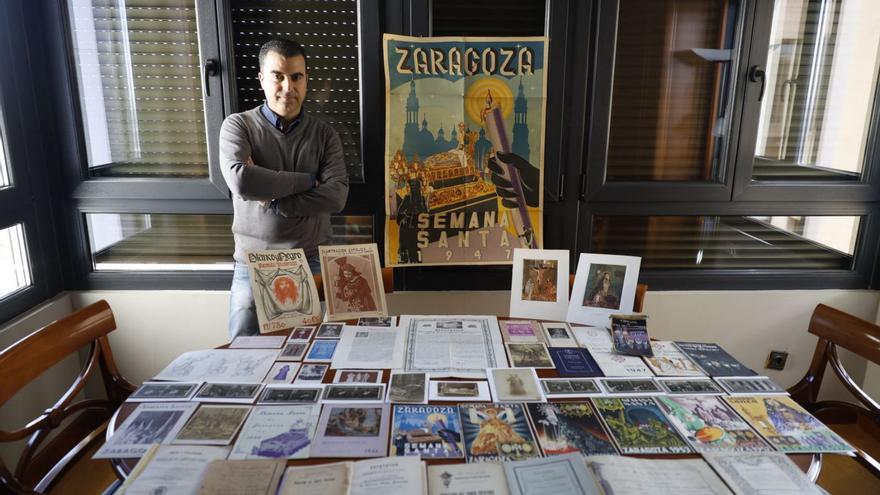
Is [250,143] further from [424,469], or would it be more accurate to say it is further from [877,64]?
[877,64]

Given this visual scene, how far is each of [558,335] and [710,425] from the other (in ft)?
1.71

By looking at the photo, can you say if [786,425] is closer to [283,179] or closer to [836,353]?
[836,353]

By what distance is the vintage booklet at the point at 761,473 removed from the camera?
95 centimetres

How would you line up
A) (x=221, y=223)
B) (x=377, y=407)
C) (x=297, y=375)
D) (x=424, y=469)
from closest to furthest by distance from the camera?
(x=424, y=469) → (x=377, y=407) → (x=297, y=375) → (x=221, y=223)

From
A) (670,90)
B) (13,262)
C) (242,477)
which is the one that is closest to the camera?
(242,477)

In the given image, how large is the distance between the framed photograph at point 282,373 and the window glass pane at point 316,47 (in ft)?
3.94

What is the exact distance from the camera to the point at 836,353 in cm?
153

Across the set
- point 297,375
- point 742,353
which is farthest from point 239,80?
point 742,353

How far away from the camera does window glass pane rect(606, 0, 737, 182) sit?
232cm

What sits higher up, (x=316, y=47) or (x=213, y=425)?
(x=316, y=47)

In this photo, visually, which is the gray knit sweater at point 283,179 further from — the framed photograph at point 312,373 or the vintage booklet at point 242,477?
the vintage booklet at point 242,477

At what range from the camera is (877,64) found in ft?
7.87


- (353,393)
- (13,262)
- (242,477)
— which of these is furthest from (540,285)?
(13,262)

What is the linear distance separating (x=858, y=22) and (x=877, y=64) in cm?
21
